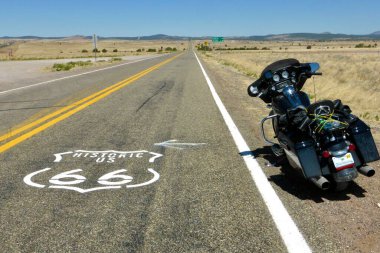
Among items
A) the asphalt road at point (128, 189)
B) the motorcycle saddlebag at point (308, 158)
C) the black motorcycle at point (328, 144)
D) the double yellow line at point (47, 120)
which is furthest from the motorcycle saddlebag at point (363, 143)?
the double yellow line at point (47, 120)

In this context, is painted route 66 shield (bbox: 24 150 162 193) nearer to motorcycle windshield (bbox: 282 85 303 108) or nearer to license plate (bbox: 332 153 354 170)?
motorcycle windshield (bbox: 282 85 303 108)

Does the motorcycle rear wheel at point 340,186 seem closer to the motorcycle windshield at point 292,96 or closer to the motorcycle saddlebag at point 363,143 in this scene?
the motorcycle saddlebag at point 363,143

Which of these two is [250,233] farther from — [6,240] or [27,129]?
[27,129]

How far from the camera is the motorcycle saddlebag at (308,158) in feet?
13.6

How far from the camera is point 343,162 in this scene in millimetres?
4109

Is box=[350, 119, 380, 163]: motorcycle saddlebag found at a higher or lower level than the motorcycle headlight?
lower

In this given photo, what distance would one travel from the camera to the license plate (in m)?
4.10

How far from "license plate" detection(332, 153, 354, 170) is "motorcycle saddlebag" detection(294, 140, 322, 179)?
0.17 meters

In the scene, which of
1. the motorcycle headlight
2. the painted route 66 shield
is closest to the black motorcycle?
the motorcycle headlight

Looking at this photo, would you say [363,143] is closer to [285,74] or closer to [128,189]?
[285,74]

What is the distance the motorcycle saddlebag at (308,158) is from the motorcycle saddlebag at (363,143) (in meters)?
0.47

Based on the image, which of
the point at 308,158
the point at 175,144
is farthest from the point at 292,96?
the point at 175,144

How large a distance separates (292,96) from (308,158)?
1.21 m

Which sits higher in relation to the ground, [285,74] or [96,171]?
[285,74]
